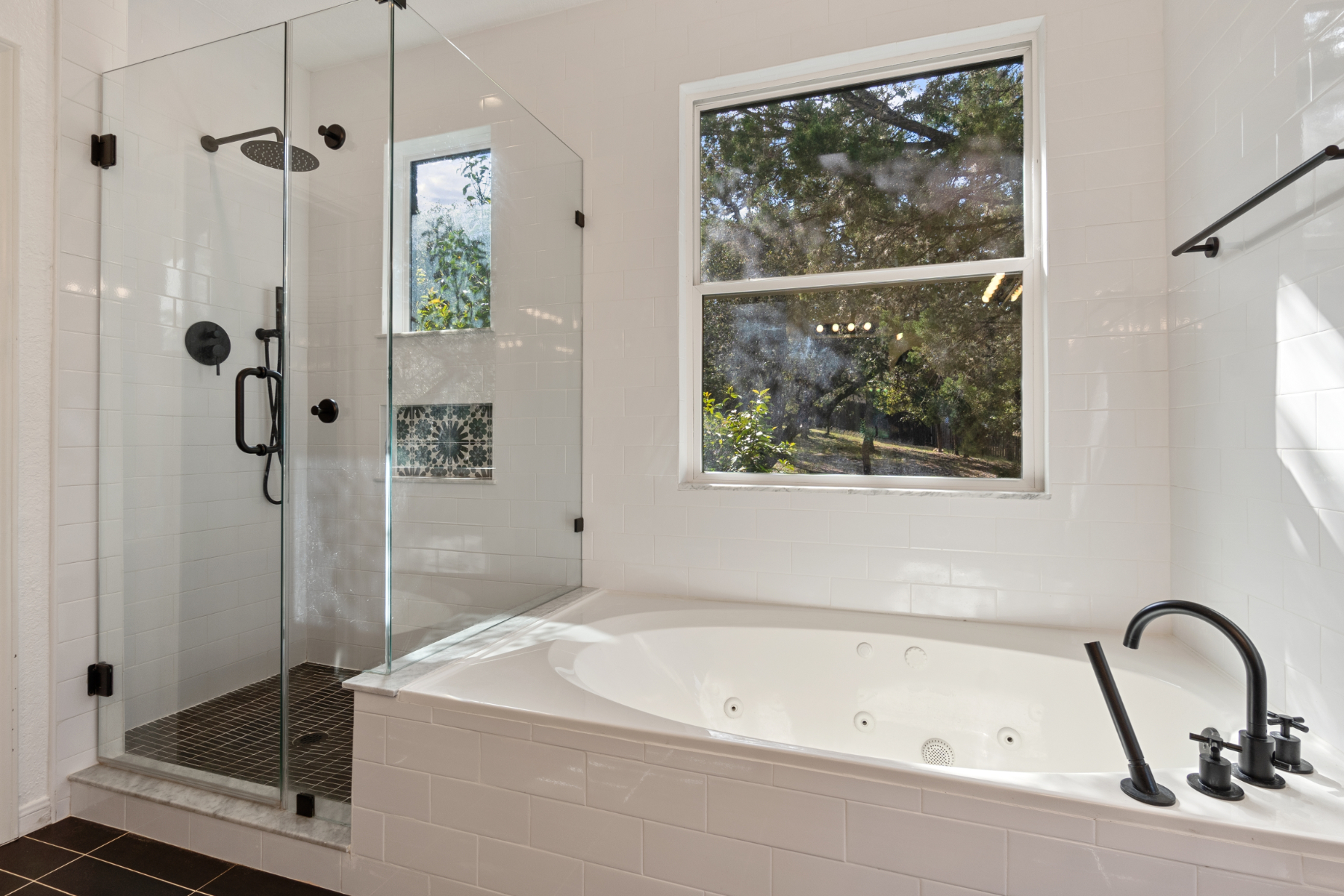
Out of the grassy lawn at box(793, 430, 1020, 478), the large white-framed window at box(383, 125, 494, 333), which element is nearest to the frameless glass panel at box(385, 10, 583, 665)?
the large white-framed window at box(383, 125, 494, 333)

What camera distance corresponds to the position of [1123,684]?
69.2 inches

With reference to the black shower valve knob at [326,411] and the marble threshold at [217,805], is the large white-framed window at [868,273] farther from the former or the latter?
the marble threshold at [217,805]

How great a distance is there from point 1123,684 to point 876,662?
0.64m

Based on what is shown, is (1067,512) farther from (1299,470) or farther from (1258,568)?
A: (1299,470)

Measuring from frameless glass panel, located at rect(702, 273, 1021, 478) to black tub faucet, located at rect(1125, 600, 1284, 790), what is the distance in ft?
3.73

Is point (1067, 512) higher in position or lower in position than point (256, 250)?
lower

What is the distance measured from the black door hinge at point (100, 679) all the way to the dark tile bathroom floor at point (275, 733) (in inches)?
11.4

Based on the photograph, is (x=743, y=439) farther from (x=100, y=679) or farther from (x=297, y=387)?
(x=100, y=679)

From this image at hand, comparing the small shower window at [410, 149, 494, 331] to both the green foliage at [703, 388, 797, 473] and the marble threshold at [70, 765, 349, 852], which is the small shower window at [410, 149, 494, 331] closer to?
the green foliage at [703, 388, 797, 473]

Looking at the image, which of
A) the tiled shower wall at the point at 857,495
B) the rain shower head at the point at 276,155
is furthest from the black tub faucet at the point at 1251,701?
the rain shower head at the point at 276,155

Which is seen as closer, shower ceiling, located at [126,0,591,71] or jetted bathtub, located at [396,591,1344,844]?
jetted bathtub, located at [396,591,1344,844]

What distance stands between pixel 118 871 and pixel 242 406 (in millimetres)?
1224

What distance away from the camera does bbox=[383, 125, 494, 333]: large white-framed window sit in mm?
1759

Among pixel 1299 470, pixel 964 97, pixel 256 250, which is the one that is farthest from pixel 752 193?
pixel 1299 470
